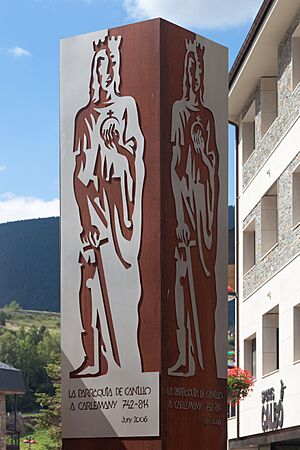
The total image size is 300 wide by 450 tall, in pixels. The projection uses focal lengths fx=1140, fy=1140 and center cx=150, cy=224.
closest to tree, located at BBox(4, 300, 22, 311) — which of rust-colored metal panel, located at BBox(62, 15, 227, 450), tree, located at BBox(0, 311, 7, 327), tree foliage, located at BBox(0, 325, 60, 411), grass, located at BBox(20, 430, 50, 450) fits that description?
tree, located at BBox(0, 311, 7, 327)

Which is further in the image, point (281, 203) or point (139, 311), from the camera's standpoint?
point (281, 203)

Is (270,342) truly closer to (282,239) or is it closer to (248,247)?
(282,239)

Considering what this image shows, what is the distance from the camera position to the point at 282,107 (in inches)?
997

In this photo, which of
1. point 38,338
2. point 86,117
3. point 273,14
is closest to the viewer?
point 86,117

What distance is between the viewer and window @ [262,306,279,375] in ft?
87.9

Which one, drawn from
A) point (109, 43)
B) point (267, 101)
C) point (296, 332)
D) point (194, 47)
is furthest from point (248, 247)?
point (109, 43)

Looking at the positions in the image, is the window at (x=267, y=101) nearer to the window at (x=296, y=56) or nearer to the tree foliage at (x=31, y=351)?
the window at (x=296, y=56)

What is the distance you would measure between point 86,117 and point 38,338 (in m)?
126

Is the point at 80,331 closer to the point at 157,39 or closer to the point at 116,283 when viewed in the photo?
the point at 116,283

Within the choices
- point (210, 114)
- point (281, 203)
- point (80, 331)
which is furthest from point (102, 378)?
point (281, 203)

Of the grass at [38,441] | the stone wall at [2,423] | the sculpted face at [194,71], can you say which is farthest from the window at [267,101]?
the grass at [38,441]

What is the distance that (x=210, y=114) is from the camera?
11891mm

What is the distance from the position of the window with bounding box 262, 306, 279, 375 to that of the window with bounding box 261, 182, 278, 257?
1.69 metres

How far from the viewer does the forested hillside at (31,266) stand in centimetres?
14775
